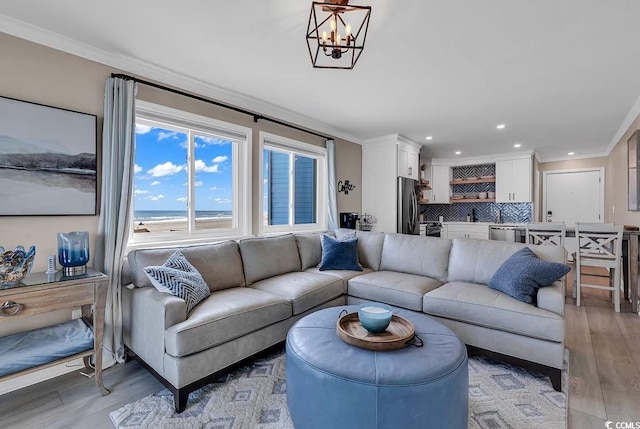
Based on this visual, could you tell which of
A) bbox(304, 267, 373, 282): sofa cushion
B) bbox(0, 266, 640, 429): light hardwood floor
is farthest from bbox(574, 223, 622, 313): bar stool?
bbox(304, 267, 373, 282): sofa cushion

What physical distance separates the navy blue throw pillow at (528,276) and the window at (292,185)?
264 centimetres

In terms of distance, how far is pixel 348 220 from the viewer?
500cm

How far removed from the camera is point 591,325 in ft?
10.0

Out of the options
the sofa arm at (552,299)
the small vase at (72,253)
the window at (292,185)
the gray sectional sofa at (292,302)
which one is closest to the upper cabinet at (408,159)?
the window at (292,185)

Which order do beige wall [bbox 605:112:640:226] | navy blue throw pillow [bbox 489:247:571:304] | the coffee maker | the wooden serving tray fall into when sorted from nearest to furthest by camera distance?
the wooden serving tray, navy blue throw pillow [bbox 489:247:571:304], beige wall [bbox 605:112:640:226], the coffee maker

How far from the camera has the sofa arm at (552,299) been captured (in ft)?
6.93

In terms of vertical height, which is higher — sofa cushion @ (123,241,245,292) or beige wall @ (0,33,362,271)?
beige wall @ (0,33,362,271)

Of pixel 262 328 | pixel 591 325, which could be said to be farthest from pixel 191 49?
pixel 591 325

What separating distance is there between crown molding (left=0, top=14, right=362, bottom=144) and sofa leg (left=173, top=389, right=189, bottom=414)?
2.55m

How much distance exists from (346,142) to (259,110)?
1.90 m

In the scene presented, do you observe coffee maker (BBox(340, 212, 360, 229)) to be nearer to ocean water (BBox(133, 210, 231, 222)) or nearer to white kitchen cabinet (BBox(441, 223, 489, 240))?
ocean water (BBox(133, 210, 231, 222))

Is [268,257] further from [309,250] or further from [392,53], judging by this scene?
[392,53]

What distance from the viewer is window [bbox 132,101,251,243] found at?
2.85 meters

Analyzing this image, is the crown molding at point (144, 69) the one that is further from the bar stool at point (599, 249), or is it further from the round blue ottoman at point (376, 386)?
the bar stool at point (599, 249)
